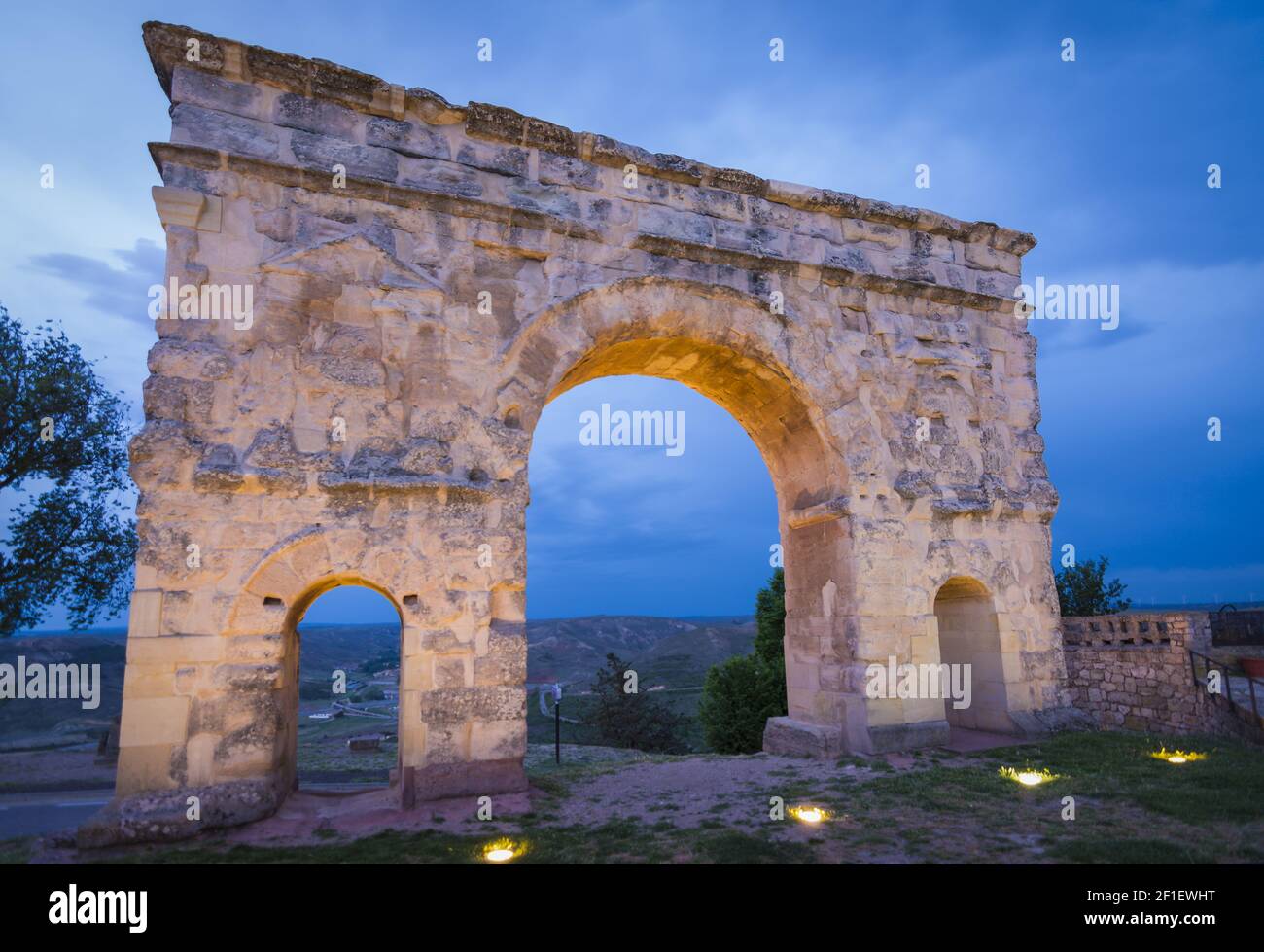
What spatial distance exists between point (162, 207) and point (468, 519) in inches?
151

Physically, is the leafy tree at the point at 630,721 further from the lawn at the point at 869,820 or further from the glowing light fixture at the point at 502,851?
the glowing light fixture at the point at 502,851

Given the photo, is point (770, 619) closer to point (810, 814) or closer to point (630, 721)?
point (630, 721)

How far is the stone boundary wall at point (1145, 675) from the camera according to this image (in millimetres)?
9086

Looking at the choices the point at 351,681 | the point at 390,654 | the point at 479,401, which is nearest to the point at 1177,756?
the point at 479,401

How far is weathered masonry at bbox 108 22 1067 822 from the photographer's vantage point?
6.20 metres

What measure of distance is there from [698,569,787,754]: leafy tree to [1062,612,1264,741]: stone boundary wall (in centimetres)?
724

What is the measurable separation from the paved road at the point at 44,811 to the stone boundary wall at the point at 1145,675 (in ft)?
43.2

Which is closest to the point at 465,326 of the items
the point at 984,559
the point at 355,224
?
the point at 355,224

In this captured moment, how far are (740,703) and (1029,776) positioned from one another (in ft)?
38.7

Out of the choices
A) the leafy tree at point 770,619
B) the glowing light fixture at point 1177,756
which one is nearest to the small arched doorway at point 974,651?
the glowing light fixture at point 1177,756

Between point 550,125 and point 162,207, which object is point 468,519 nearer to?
point 162,207

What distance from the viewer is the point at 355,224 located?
23.4 ft

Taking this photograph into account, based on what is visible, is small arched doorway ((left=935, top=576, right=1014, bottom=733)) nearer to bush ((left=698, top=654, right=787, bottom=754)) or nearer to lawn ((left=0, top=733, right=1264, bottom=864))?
lawn ((left=0, top=733, right=1264, bottom=864))

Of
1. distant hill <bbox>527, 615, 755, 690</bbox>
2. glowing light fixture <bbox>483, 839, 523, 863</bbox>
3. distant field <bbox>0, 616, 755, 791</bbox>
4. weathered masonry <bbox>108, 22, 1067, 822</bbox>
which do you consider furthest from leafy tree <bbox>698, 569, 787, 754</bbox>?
distant hill <bbox>527, 615, 755, 690</bbox>
